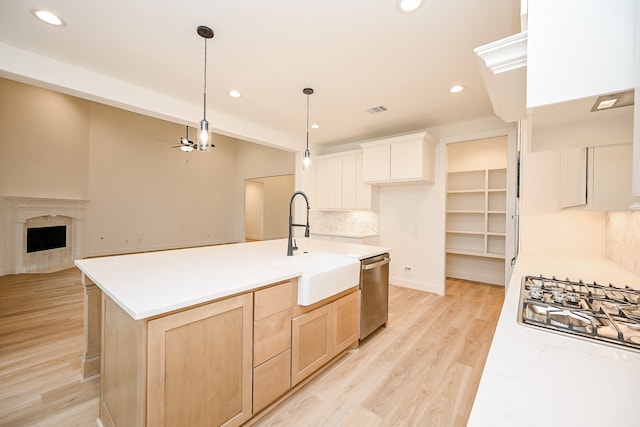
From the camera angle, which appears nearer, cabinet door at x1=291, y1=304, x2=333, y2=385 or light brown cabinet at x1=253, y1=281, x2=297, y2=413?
light brown cabinet at x1=253, y1=281, x2=297, y2=413

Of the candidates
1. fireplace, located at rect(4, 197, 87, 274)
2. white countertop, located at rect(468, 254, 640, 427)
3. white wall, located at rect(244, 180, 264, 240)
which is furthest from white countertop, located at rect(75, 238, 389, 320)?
white wall, located at rect(244, 180, 264, 240)

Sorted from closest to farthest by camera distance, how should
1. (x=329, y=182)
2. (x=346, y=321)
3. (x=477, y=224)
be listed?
1. (x=346, y=321)
2. (x=477, y=224)
3. (x=329, y=182)

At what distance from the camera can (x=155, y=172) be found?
695 centimetres

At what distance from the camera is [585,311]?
0.97m

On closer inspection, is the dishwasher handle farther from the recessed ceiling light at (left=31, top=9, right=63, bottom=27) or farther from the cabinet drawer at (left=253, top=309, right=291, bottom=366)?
the recessed ceiling light at (left=31, top=9, right=63, bottom=27)

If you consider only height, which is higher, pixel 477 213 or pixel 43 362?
pixel 477 213

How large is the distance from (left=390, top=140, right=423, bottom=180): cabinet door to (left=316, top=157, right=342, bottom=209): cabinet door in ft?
3.82

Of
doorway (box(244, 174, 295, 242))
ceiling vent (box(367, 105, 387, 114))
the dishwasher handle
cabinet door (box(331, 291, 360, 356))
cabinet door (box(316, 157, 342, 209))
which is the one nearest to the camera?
cabinet door (box(331, 291, 360, 356))

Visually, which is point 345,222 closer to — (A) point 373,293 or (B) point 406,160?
(B) point 406,160

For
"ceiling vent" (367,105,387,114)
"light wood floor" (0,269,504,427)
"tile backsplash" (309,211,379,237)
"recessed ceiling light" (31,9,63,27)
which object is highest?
"ceiling vent" (367,105,387,114)

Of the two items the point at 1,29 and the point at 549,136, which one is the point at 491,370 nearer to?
the point at 549,136

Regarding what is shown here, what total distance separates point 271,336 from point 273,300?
0.71 feet

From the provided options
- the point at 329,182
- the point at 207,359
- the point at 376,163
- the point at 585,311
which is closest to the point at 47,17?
the point at 207,359

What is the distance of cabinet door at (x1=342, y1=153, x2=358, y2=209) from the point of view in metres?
4.71
